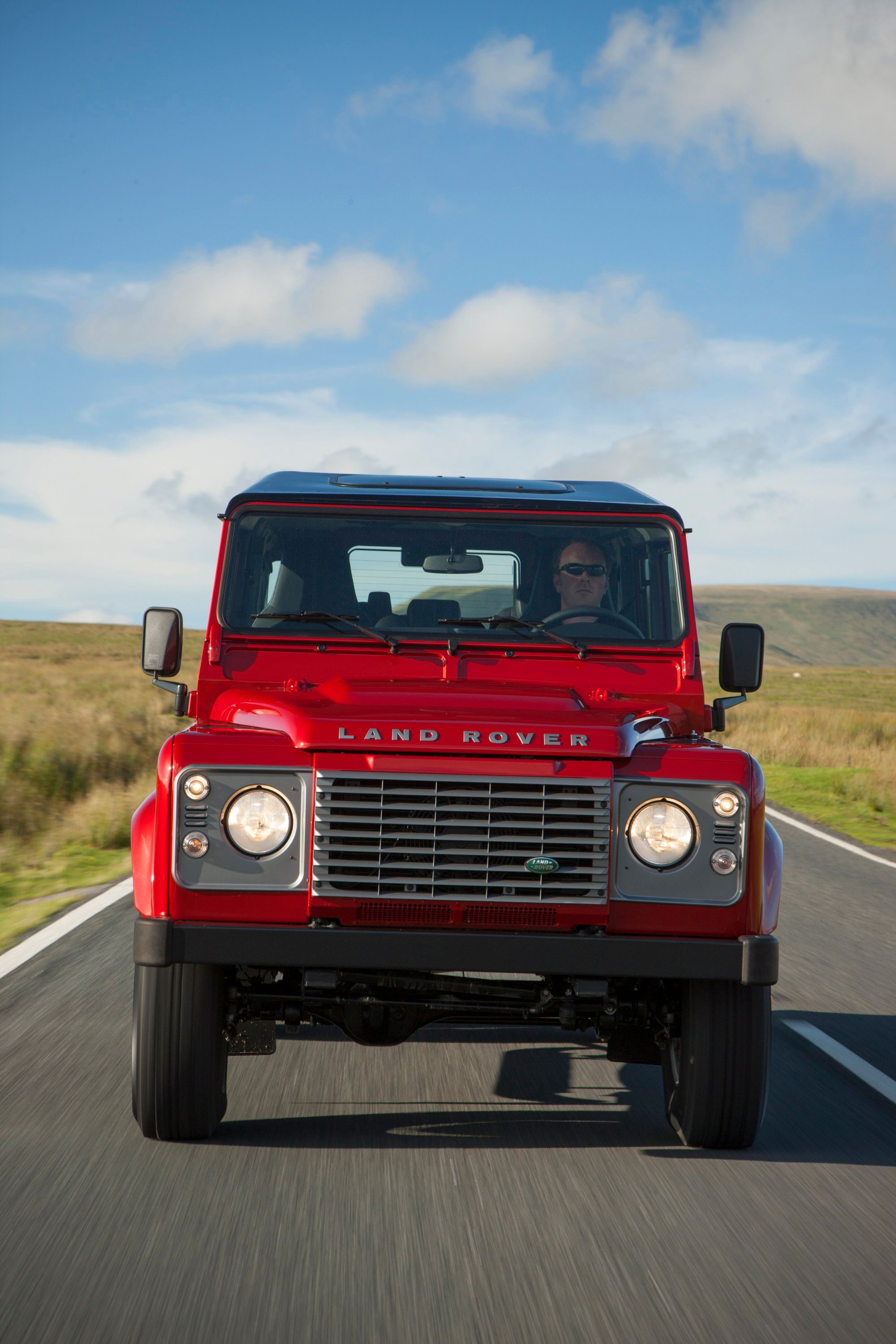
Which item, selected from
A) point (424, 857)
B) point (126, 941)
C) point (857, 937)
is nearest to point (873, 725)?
point (857, 937)

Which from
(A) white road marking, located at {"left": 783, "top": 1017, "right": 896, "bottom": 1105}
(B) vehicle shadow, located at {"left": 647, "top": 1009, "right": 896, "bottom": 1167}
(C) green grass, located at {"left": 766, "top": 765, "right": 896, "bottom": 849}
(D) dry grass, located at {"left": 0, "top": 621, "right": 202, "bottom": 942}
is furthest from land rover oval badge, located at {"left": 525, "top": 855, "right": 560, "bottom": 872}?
(C) green grass, located at {"left": 766, "top": 765, "right": 896, "bottom": 849}

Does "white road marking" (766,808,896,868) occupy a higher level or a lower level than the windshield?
lower

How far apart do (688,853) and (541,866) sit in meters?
0.47

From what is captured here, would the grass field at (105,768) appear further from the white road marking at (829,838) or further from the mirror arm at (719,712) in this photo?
the mirror arm at (719,712)

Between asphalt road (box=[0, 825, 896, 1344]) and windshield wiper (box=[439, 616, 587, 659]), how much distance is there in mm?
1798

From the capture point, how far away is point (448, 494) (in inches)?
222

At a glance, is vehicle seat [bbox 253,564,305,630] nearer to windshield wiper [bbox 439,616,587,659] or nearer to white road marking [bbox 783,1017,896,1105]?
windshield wiper [bbox 439,616,587,659]

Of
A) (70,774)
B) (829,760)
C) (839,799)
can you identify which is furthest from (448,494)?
(829,760)

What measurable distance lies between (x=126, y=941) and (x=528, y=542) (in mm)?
3792

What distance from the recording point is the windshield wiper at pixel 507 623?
5.29 meters

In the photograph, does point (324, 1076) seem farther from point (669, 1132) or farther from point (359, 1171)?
point (669, 1132)

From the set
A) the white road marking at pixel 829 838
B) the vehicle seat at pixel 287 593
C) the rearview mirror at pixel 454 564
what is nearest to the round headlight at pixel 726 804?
the rearview mirror at pixel 454 564

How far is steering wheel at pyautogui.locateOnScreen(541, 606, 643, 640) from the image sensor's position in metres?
5.40

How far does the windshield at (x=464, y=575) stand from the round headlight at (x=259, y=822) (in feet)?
4.72
